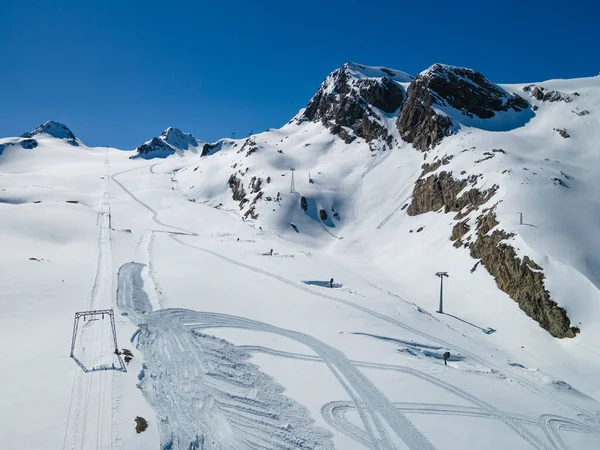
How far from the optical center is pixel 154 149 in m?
190

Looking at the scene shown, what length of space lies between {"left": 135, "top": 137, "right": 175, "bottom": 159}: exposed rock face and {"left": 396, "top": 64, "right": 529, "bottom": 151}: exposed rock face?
139m

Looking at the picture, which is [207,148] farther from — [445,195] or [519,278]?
Answer: [519,278]

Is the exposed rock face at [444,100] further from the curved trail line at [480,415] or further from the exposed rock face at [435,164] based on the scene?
the curved trail line at [480,415]

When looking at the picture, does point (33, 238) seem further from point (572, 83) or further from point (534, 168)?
point (572, 83)

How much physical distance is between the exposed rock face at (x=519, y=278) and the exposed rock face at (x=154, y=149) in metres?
175

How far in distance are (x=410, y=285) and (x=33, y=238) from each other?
143 feet

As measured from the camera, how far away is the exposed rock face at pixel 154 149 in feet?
599

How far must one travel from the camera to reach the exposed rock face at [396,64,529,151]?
82250 millimetres

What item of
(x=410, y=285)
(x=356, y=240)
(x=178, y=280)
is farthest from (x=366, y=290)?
(x=356, y=240)

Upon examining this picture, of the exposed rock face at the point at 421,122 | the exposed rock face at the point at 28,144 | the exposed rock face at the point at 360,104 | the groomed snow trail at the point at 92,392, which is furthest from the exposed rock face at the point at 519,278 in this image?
the exposed rock face at the point at 28,144

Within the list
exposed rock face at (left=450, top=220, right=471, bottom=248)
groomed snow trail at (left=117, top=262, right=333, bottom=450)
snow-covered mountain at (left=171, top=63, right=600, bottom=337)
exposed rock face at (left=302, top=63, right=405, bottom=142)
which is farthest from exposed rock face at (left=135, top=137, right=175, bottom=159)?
groomed snow trail at (left=117, top=262, right=333, bottom=450)

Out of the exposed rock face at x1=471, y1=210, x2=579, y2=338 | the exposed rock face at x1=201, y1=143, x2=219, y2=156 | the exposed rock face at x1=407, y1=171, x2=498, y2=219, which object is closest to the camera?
the exposed rock face at x1=471, y1=210, x2=579, y2=338

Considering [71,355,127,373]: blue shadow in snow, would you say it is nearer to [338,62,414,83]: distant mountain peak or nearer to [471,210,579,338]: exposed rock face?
[471,210,579,338]: exposed rock face

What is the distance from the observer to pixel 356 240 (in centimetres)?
6222
